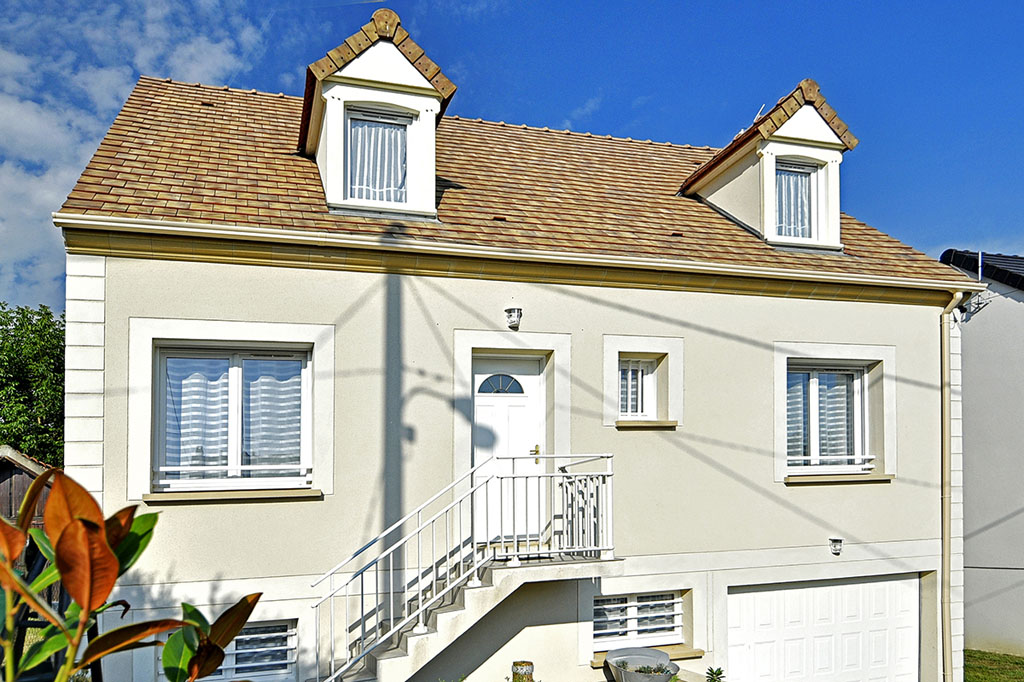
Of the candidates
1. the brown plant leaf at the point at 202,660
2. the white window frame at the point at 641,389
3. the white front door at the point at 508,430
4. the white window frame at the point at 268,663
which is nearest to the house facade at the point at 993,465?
the white window frame at the point at 641,389

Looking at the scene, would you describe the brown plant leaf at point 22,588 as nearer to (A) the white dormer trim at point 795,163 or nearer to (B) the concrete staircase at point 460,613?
(B) the concrete staircase at point 460,613

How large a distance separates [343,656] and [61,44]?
1235cm

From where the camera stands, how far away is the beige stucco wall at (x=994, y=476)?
39.4ft

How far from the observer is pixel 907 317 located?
33.0 ft

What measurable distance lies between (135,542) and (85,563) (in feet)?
1.18

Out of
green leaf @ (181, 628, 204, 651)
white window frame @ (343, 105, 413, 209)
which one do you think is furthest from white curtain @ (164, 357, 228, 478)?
green leaf @ (181, 628, 204, 651)

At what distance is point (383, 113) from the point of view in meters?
8.83

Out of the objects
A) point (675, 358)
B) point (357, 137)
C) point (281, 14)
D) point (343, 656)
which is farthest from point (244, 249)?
point (675, 358)

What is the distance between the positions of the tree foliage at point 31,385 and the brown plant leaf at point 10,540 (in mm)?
21434

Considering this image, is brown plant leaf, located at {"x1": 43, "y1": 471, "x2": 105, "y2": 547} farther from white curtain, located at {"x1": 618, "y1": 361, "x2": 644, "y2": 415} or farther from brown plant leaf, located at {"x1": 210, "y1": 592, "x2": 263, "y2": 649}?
white curtain, located at {"x1": 618, "y1": 361, "x2": 644, "y2": 415}

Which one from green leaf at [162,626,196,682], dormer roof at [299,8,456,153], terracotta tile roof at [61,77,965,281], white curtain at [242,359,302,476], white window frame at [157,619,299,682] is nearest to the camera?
green leaf at [162,626,196,682]

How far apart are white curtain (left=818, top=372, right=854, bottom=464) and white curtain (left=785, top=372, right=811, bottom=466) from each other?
0.22 meters

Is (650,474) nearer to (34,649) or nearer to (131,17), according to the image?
(34,649)

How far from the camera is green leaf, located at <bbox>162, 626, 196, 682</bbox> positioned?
9.02 ft
